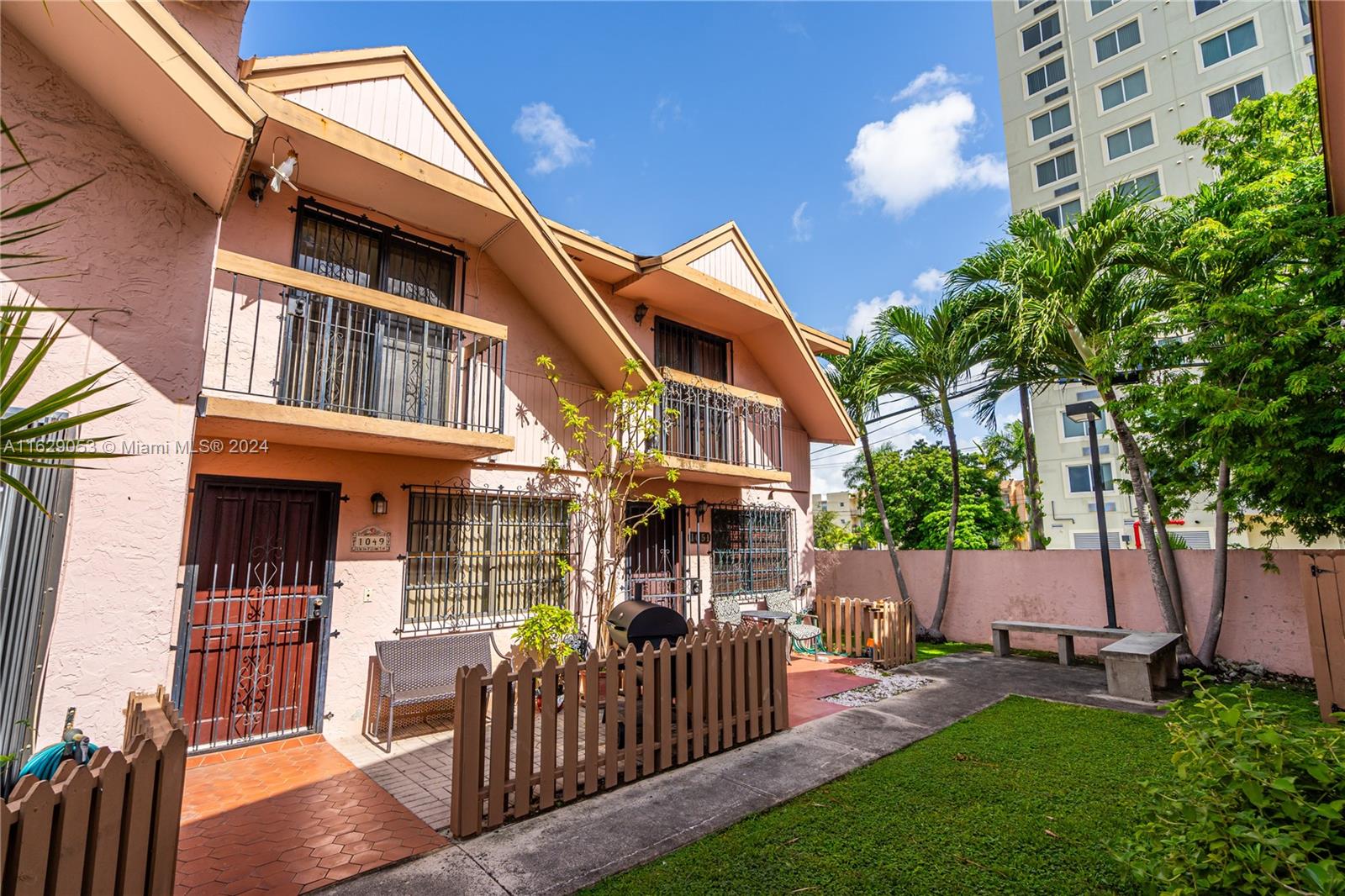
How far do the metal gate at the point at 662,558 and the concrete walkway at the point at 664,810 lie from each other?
12.3 ft

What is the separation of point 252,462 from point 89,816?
4.27 meters

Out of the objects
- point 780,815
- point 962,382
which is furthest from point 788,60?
point 780,815

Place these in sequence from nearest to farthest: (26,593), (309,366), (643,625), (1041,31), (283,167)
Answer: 1. (26,593)
2. (643,625)
3. (283,167)
4. (309,366)
5. (1041,31)

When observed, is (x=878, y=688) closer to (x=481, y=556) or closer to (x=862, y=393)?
(x=481, y=556)

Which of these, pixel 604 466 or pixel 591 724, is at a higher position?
pixel 604 466

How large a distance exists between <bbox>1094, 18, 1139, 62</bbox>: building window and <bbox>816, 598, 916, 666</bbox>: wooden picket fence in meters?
35.0

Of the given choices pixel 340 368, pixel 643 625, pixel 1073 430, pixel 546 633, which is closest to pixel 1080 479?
pixel 1073 430

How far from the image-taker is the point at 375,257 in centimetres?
755

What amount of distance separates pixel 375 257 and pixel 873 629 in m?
9.29

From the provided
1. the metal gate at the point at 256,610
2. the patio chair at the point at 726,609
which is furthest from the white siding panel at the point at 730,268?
the metal gate at the point at 256,610

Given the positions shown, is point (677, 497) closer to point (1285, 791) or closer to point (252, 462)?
point (252, 462)

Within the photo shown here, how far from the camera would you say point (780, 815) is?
4.41m

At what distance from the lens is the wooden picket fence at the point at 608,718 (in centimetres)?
432

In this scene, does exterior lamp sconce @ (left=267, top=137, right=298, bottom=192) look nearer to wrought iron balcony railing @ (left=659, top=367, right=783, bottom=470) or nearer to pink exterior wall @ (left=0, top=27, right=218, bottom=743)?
pink exterior wall @ (left=0, top=27, right=218, bottom=743)
